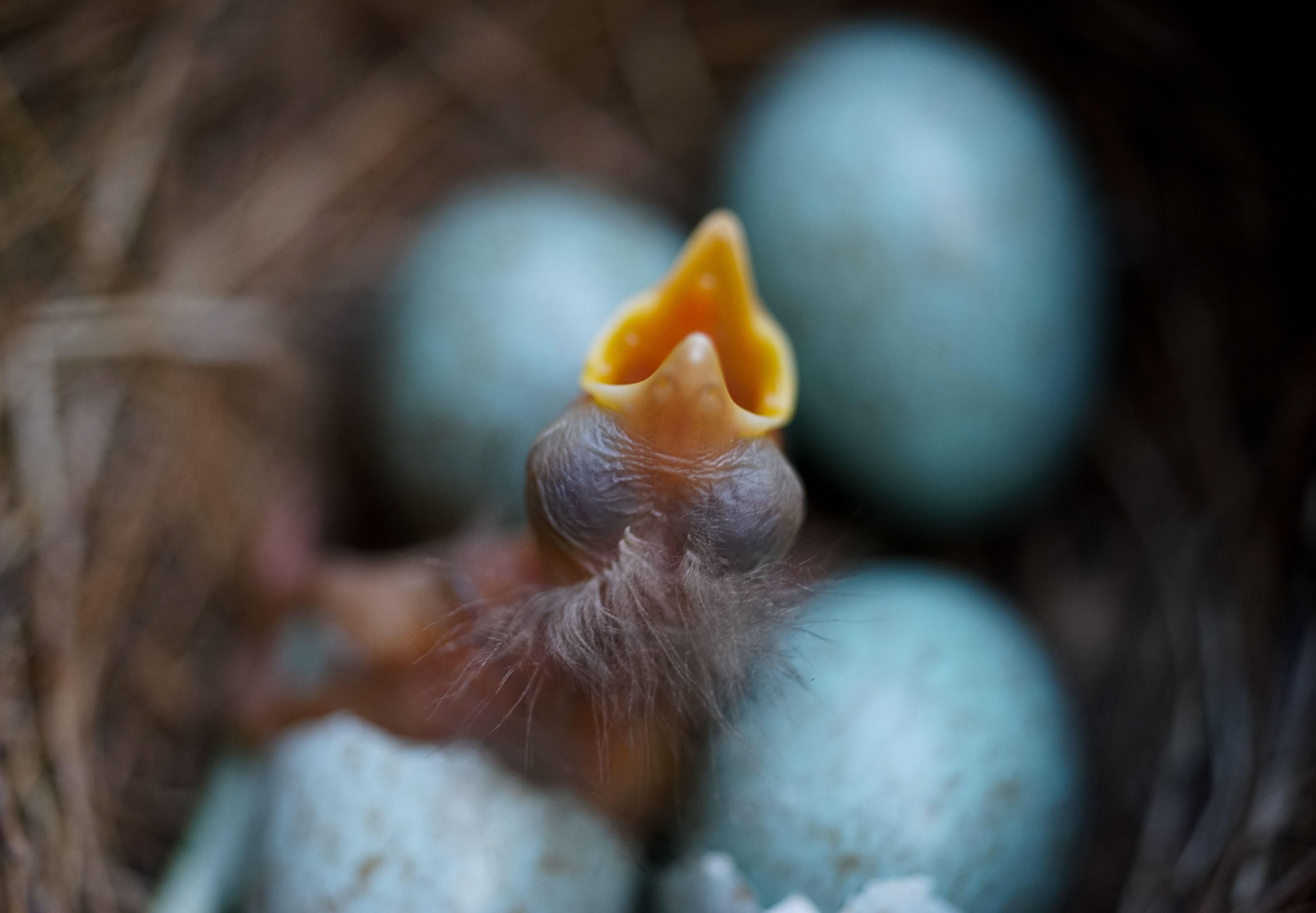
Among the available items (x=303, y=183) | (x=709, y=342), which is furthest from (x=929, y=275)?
(x=303, y=183)

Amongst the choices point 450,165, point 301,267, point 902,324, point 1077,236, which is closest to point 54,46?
point 301,267

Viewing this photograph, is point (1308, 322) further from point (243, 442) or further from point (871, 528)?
point (243, 442)

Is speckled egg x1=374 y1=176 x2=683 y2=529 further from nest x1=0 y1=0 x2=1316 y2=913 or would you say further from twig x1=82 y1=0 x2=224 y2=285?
twig x1=82 y1=0 x2=224 y2=285

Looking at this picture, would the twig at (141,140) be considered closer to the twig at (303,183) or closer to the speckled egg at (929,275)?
the twig at (303,183)

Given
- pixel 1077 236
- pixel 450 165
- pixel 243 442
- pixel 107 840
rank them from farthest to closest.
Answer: pixel 450 165 < pixel 243 442 < pixel 1077 236 < pixel 107 840

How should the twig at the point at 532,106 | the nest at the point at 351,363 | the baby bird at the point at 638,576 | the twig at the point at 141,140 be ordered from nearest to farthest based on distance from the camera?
the baby bird at the point at 638,576 → the nest at the point at 351,363 → the twig at the point at 141,140 → the twig at the point at 532,106

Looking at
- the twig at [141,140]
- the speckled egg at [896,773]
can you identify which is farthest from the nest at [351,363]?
the speckled egg at [896,773]

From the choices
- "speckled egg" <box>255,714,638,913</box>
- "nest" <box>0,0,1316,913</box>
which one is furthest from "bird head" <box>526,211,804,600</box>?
"nest" <box>0,0,1316,913</box>
